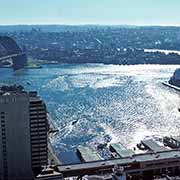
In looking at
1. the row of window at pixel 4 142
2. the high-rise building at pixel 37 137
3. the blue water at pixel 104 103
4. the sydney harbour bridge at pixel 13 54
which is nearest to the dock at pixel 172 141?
the blue water at pixel 104 103

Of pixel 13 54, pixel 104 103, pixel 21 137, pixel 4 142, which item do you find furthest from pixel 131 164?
pixel 13 54

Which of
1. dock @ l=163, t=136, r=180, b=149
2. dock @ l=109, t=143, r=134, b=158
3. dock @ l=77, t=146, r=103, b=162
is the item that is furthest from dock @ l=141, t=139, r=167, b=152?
dock @ l=77, t=146, r=103, b=162

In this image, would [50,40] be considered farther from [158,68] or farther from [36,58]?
[158,68]

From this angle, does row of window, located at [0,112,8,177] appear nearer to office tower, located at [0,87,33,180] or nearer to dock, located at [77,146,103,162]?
office tower, located at [0,87,33,180]

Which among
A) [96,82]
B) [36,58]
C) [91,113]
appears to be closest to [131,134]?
[91,113]

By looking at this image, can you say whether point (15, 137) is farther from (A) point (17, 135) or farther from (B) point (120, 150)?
(B) point (120, 150)

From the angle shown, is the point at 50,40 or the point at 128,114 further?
the point at 50,40
